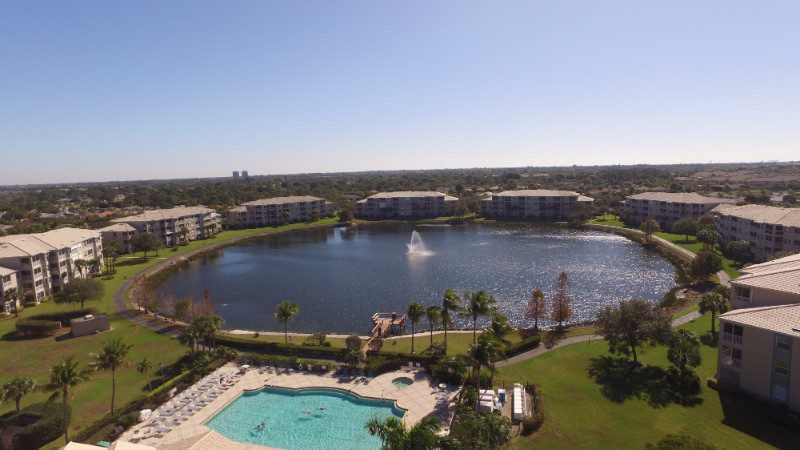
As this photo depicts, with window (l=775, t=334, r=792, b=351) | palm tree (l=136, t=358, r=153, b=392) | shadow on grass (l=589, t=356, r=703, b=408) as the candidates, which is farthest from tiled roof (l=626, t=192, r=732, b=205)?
palm tree (l=136, t=358, r=153, b=392)

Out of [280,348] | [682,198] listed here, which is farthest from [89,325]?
[682,198]

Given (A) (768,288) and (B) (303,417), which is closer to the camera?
(B) (303,417)

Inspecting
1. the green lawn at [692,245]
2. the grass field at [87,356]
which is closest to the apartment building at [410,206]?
the green lawn at [692,245]

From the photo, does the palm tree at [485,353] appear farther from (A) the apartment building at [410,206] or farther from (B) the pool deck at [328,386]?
(A) the apartment building at [410,206]

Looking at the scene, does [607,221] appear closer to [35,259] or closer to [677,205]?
[677,205]

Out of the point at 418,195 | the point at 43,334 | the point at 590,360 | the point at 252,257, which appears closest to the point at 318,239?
the point at 252,257

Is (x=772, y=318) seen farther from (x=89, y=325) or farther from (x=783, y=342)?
(x=89, y=325)

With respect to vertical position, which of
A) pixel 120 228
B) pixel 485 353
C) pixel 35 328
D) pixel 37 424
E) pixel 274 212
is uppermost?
pixel 120 228
